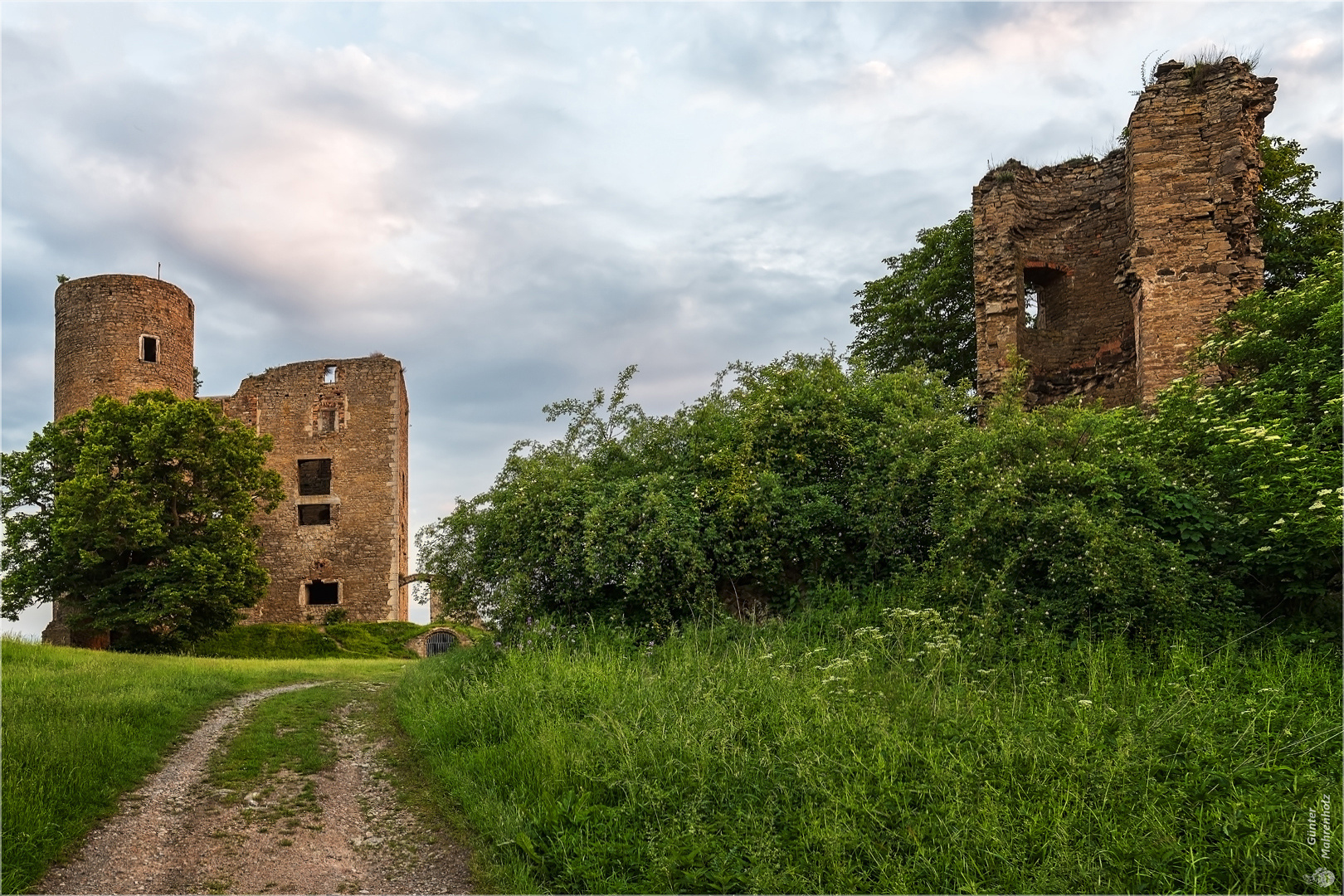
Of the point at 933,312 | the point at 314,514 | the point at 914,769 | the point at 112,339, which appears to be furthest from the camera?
the point at 314,514

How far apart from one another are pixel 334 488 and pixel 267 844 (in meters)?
27.1

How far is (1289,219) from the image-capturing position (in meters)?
18.0

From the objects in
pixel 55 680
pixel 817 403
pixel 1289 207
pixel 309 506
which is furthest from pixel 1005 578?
pixel 309 506

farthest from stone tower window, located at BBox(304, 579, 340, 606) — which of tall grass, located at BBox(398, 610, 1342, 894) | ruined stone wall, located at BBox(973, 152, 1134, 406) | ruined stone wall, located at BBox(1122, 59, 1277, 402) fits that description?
ruined stone wall, located at BBox(1122, 59, 1277, 402)

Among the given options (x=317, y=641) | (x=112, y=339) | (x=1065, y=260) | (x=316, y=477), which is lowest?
(x=317, y=641)

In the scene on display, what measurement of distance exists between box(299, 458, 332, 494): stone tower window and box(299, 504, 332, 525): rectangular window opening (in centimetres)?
62

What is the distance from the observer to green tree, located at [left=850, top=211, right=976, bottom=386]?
22000 millimetres

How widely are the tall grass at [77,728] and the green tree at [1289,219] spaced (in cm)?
1908

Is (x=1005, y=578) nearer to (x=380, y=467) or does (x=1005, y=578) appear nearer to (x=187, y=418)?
(x=187, y=418)

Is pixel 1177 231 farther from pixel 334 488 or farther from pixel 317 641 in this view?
pixel 334 488

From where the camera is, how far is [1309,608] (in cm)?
848

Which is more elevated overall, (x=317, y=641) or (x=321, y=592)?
→ (x=321, y=592)

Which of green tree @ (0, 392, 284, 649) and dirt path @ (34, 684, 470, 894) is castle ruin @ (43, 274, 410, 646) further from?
dirt path @ (34, 684, 470, 894)

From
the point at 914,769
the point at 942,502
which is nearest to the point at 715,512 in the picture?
the point at 942,502
